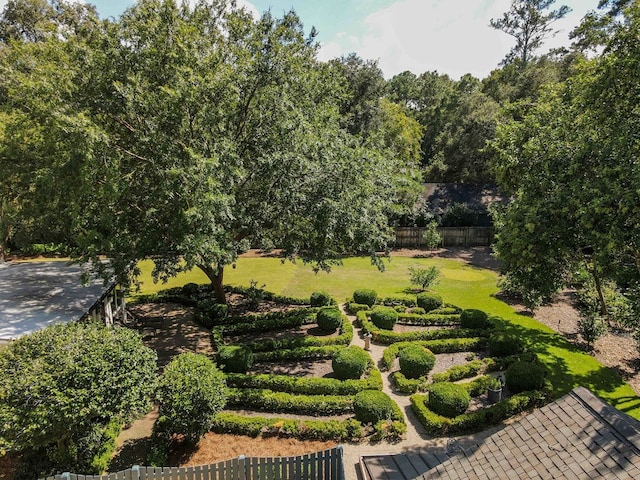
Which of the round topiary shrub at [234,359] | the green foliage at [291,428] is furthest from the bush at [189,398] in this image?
the round topiary shrub at [234,359]

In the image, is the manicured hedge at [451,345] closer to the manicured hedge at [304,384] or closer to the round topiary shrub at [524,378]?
the manicured hedge at [304,384]

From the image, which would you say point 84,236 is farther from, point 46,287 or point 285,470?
point 285,470

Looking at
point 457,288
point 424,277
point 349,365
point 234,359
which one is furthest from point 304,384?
point 457,288

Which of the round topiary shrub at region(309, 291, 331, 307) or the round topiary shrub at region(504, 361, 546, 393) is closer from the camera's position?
the round topiary shrub at region(504, 361, 546, 393)

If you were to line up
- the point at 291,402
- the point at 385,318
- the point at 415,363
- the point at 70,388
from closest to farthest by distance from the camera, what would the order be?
the point at 70,388 → the point at 291,402 → the point at 415,363 → the point at 385,318

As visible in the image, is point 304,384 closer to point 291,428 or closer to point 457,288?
point 291,428

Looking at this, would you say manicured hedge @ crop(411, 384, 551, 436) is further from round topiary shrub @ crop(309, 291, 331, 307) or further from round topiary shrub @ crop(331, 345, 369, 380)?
round topiary shrub @ crop(309, 291, 331, 307)

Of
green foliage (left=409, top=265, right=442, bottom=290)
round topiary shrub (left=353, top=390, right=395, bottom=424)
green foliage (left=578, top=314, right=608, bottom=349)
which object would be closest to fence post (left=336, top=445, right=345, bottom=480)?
round topiary shrub (left=353, top=390, right=395, bottom=424)

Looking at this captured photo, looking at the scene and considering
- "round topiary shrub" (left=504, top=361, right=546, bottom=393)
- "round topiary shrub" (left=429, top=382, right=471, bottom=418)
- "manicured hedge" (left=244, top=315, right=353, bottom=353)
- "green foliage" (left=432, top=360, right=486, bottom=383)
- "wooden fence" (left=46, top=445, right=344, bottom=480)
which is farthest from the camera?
"manicured hedge" (left=244, top=315, right=353, bottom=353)
